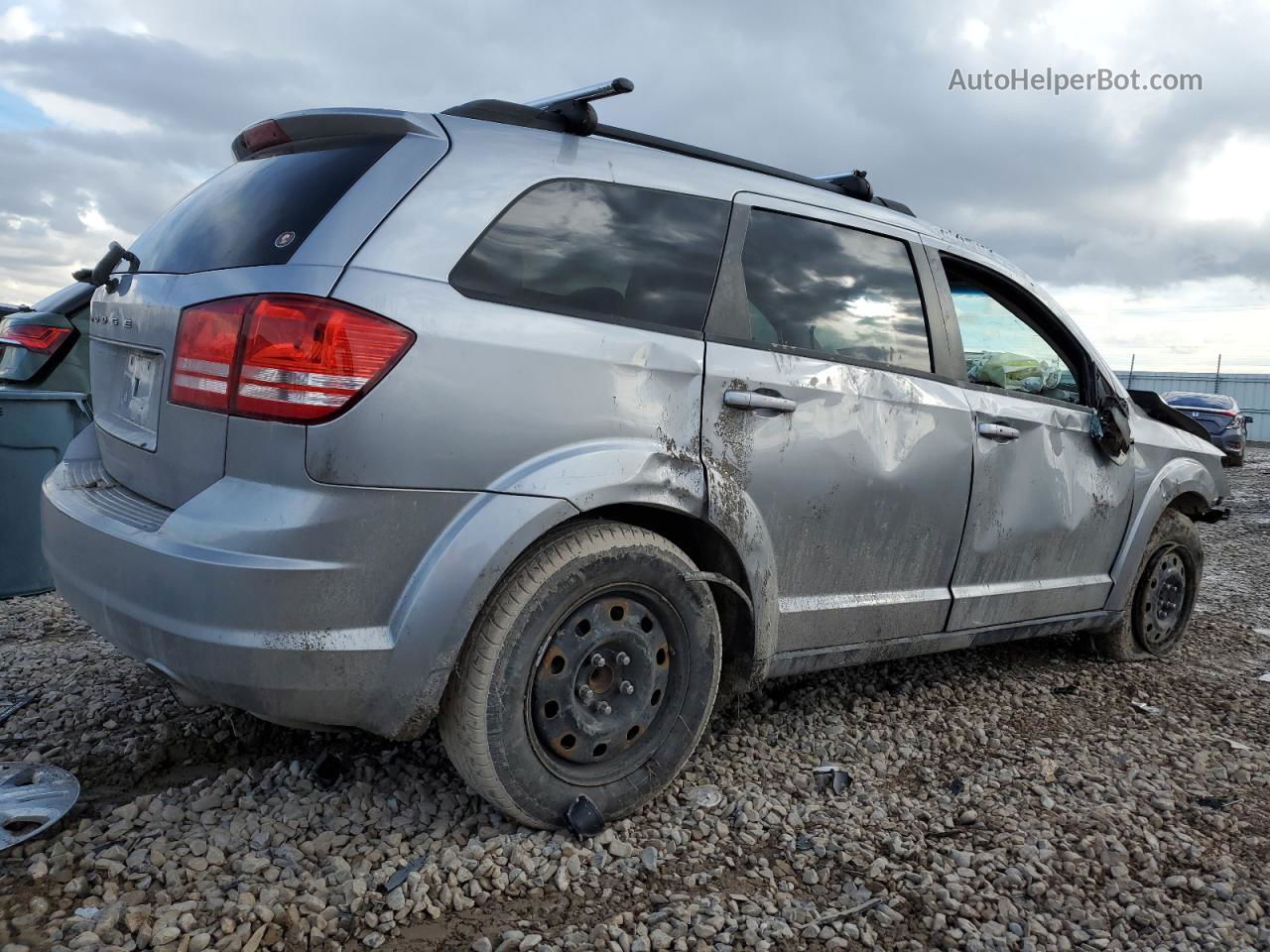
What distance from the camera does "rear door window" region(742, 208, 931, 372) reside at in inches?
120

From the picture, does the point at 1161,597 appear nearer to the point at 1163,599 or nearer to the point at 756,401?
the point at 1163,599

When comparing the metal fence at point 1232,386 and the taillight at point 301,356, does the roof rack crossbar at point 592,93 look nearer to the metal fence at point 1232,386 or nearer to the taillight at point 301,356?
the taillight at point 301,356

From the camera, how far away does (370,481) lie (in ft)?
7.14

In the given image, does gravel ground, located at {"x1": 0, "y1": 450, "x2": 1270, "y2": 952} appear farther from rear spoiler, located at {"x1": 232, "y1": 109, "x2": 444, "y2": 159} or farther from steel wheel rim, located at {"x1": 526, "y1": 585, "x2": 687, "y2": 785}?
rear spoiler, located at {"x1": 232, "y1": 109, "x2": 444, "y2": 159}

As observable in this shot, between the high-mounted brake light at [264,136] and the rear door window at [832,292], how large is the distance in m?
1.39

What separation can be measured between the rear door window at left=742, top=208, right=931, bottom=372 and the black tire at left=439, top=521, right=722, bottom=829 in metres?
0.87

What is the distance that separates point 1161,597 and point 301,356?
4.41m

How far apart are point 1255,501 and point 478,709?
1372cm

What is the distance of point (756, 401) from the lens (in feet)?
9.27

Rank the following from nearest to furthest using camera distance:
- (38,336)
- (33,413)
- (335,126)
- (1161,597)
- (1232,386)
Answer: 1. (335,126)
2. (1161,597)
3. (33,413)
4. (38,336)
5. (1232,386)

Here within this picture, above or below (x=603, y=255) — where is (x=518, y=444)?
below

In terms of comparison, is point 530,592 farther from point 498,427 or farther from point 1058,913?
point 1058,913

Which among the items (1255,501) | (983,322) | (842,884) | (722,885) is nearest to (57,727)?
(722,885)

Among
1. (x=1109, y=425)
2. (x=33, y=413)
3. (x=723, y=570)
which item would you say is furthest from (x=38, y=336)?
(x=1109, y=425)
